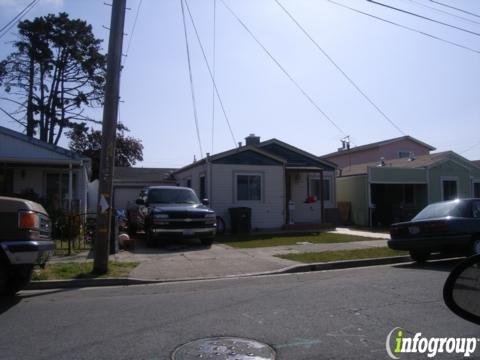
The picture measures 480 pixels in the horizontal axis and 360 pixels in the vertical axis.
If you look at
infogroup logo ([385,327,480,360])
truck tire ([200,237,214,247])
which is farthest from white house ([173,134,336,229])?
infogroup logo ([385,327,480,360])

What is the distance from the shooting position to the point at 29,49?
1564 inches

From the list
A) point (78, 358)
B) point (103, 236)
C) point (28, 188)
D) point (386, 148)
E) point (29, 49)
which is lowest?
point (78, 358)

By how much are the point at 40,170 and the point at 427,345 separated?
17992 mm

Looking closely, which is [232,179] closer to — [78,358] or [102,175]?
[102,175]

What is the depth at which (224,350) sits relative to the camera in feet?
16.0

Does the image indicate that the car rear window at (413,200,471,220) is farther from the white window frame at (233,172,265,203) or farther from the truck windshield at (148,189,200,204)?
the white window frame at (233,172,265,203)

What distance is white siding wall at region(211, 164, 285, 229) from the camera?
21236 millimetres

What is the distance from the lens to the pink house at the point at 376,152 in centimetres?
3847

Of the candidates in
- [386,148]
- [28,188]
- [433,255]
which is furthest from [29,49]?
[433,255]

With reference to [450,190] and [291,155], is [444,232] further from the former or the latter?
[450,190]

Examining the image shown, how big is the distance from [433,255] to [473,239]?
2.10 metres

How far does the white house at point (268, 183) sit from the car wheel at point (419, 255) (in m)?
10.5

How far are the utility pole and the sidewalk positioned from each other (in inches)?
45.9

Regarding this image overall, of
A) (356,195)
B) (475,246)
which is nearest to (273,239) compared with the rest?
(475,246)
